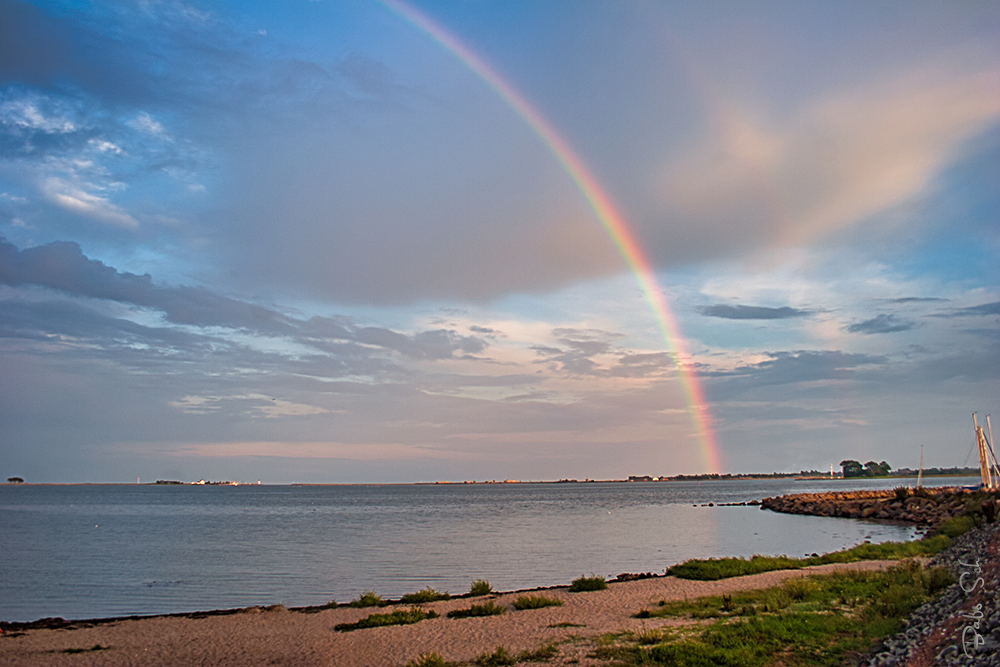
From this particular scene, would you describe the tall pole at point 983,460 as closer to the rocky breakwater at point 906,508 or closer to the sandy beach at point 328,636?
the rocky breakwater at point 906,508

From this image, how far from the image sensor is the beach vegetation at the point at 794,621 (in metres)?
14.1

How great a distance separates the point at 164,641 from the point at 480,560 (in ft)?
74.3

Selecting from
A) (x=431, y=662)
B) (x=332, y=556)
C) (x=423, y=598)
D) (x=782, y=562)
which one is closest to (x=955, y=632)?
(x=431, y=662)

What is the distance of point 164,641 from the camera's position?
2005cm

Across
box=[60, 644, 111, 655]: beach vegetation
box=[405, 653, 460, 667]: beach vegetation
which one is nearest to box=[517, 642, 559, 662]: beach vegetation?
box=[405, 653, 460, 667]: beach vegetation

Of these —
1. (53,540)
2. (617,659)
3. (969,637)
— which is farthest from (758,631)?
(53,540)

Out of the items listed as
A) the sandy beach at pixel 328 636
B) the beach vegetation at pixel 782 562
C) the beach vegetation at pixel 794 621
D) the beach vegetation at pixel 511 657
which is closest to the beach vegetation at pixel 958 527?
the beach vegetation at pixel 782 562

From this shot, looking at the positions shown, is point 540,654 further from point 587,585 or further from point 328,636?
point 587,585

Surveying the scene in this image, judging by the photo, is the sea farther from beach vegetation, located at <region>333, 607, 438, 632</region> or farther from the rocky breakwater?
beach vegetation, located at <region>333, 607, 438, 632</region>

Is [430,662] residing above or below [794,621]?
below

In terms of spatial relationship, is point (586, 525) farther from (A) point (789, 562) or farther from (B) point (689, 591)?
(B) point (689, 591)

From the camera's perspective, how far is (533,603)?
75.0 ft

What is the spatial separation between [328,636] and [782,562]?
2113cm

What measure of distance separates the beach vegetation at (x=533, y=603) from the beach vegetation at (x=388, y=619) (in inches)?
110
